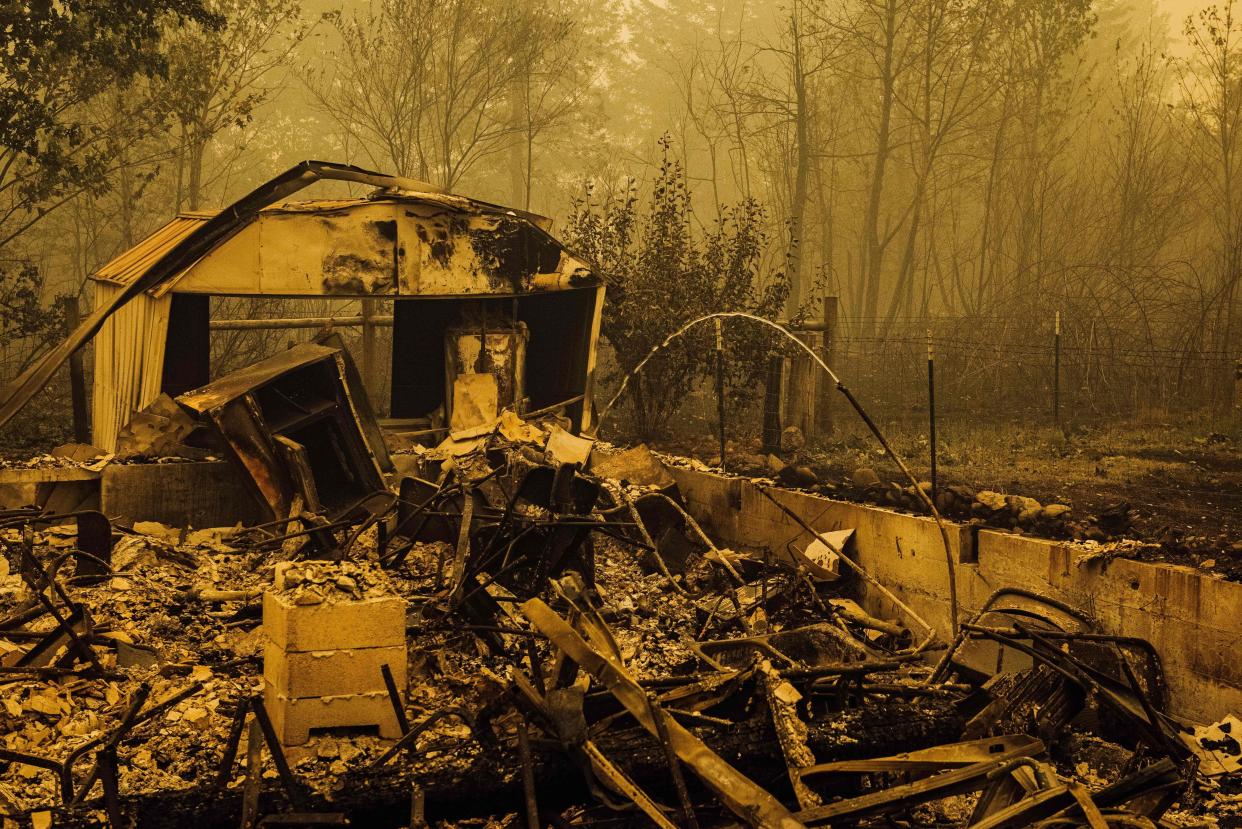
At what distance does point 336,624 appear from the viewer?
16.4ft

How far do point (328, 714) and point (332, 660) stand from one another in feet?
0.87

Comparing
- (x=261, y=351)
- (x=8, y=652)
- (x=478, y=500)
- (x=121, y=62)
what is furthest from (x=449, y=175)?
(x=8, y=652)

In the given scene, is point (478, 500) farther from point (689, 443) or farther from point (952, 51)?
point (952, 51)

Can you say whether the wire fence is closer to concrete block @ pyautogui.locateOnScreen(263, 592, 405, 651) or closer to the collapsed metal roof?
the collapsed metal roof

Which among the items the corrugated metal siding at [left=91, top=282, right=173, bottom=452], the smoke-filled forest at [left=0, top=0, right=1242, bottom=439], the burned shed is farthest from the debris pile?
the smoke-filled forest at [left=0, top=0, right=1242, bottom=439]

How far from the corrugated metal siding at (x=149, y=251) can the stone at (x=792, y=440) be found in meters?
6.84

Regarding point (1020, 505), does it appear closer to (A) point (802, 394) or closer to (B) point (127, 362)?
(A) point (802, 394)

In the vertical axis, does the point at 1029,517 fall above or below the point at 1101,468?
below

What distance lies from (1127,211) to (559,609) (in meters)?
20.3

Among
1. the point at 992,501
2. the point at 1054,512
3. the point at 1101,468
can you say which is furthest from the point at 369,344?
the point at 1054,512

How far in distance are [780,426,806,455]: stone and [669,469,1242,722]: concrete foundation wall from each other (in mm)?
2256

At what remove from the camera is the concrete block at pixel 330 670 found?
196 inches

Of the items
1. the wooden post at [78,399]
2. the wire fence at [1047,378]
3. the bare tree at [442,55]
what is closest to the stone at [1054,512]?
the wire fence at [1047,378]

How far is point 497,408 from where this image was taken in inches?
516
